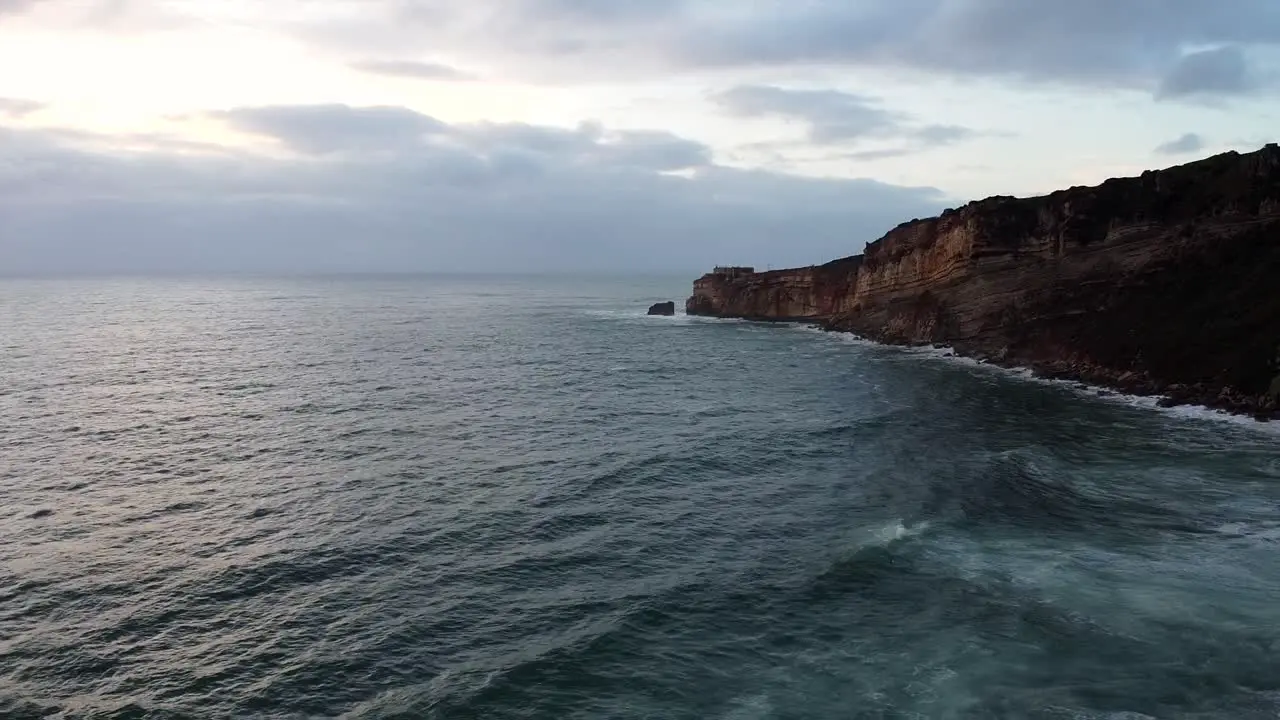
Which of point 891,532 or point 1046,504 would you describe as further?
point 1046,504

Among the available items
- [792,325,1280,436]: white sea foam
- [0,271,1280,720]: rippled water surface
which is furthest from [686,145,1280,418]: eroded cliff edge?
[0,271,1280,720]: rippled water surface

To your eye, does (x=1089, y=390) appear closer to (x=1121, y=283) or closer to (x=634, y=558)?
(x=1121, y=283)

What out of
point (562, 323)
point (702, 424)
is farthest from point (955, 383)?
point (562, 323)

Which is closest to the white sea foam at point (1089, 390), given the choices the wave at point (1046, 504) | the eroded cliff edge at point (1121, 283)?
the eroded cliff edge at point (1121, 283)

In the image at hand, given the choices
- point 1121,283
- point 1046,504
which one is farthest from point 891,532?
point 1121,283

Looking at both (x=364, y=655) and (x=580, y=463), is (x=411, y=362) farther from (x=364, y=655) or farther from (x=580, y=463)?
(x=364, y=655)

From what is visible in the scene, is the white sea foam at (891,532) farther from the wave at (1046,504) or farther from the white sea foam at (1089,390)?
the white sea foam at (1089,390)
